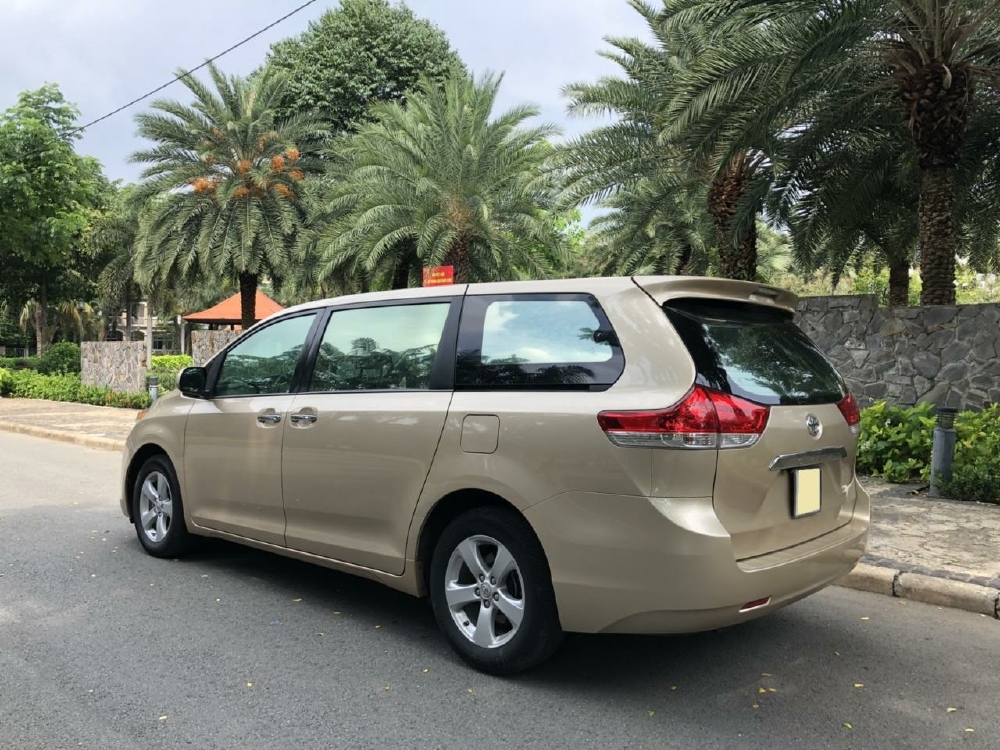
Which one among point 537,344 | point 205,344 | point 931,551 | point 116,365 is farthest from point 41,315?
point 931,551

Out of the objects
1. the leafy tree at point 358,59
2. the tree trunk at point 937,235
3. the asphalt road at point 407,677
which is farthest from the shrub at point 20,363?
the tree trunk at point 937,235

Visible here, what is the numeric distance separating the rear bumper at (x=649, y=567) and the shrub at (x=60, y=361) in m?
27.9

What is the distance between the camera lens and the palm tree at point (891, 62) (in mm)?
9344

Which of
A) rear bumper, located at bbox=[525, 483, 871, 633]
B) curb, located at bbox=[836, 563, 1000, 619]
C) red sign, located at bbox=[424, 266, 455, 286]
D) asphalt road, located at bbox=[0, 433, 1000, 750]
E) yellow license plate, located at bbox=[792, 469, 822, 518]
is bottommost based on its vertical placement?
asphalt road, located at bbox=[0, 433, 1000, 750]

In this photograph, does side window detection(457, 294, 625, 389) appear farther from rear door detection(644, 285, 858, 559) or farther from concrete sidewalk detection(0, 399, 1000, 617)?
concrete sidewalk detection(0, 399, 1000, 617)

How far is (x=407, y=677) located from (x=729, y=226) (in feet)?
38.8

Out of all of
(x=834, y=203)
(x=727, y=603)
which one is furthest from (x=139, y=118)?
(x=727, y=603)

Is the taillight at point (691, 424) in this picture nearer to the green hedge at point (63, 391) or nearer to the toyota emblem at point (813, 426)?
the toyota emblem at point (813, 426)

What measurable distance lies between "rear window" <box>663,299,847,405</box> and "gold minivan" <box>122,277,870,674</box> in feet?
0.04

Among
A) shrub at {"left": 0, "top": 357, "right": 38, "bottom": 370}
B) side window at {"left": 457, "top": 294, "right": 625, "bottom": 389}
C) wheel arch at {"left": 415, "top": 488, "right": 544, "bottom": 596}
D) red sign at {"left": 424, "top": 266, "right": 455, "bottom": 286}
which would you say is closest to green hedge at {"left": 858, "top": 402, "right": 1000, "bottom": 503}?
side window at {"left": 457, "top": 294, "right": 625, "bottom": 389}

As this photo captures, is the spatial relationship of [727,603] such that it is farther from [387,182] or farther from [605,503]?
[387,182]

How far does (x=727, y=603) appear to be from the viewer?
10.3 ft

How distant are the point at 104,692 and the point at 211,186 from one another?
1932cm

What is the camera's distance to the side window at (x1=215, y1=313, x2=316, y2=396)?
476 centimetres
